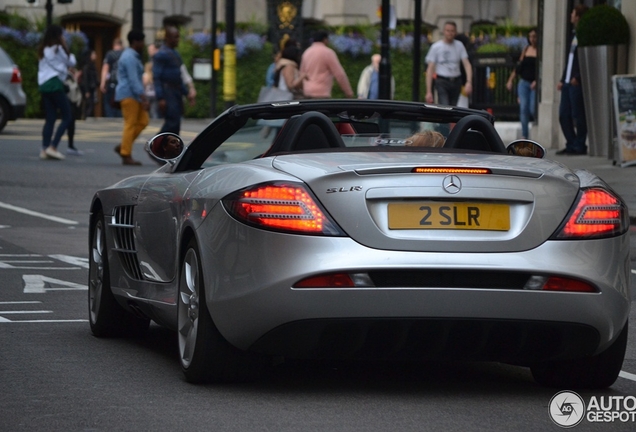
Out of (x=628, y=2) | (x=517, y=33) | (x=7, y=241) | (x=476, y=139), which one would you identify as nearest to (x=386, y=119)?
(x=476, y=139)

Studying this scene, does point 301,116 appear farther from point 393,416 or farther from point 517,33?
point 517,33

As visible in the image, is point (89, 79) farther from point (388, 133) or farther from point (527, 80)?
point (388, 133)

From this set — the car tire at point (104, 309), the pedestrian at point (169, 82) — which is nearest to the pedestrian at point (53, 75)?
the pedestrian at point (169, 82)

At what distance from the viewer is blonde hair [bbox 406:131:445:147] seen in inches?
263

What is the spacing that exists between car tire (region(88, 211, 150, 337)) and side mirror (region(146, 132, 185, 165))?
644mm

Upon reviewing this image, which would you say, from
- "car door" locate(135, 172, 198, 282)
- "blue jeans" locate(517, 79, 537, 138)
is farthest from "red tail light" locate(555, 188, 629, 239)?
"blue jeans" locate(517, 79, 537, 138)

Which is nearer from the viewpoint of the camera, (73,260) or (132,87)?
(73,260)

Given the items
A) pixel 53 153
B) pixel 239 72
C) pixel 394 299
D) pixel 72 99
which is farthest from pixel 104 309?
pixel 239 72

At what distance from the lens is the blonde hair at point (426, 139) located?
6.68m

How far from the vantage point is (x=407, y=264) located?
18.3 ft

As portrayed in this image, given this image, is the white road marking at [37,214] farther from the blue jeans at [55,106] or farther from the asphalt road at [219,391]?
the blue jeans at [55,106]

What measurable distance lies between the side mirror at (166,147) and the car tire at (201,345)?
1205mm

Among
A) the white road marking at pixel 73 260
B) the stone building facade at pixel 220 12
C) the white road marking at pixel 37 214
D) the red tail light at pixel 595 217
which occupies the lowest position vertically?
the white road marking at pixel 37 214

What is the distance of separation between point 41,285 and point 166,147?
9.67 ft
